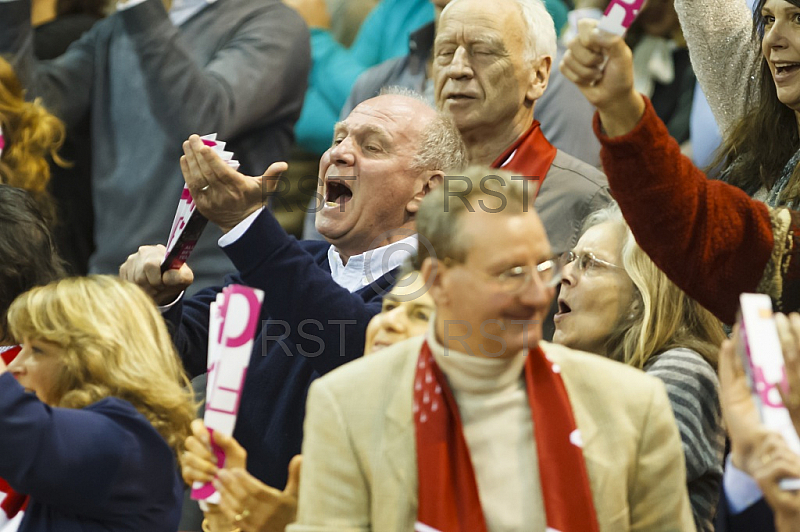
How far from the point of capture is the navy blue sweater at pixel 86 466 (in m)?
2.54

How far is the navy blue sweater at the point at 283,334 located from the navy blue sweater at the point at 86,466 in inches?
13.3

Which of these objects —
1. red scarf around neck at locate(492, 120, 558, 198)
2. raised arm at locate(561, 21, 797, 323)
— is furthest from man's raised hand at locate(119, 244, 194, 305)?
raised arm at locate(561, 21, 797, 323)

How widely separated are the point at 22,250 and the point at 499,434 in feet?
5.38

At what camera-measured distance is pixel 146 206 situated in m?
4.29

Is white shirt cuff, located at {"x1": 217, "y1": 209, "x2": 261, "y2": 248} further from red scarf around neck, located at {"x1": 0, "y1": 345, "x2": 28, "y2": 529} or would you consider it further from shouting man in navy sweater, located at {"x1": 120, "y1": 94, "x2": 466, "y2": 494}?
red scarf around neck, located at {"x1": 0, "y1": 345, "x2": 28, "y2": 529}

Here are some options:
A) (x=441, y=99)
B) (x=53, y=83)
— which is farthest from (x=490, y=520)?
(x=53, y=83)

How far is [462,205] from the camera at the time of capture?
2191 mm

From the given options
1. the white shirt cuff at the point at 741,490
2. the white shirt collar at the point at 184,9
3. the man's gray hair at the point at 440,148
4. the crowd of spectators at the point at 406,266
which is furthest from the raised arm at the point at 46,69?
the white shirt cuff at the point at 741,490

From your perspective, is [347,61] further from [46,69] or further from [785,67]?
[785,67]

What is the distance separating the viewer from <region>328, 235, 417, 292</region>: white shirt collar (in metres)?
3.26

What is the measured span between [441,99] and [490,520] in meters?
1.88

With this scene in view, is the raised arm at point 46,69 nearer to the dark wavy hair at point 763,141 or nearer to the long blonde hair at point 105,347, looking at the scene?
the long blonde hair at point 105,347

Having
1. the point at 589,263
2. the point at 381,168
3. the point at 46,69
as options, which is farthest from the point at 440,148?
the point at 46,69

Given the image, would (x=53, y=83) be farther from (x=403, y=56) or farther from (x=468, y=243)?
(x=468, y=243)
